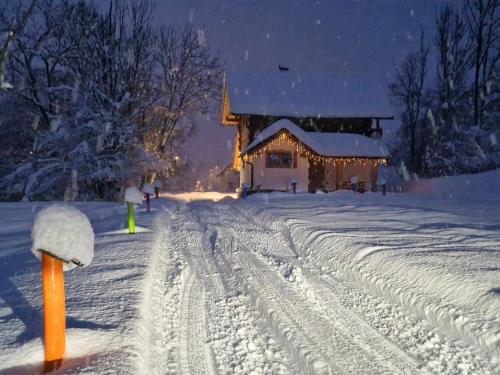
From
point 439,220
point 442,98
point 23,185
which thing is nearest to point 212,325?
point 439,220

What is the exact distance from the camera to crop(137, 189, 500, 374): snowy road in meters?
2.65

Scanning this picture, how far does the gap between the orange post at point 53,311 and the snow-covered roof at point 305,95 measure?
22.1 metres

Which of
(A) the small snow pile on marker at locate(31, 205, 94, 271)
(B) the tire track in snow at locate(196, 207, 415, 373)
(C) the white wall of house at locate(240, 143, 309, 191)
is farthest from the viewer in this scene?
(C) the white wall of house at locate(240, 143, 309, 191)

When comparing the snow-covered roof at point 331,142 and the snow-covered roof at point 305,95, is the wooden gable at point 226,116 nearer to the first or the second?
the snow-covered roof at point 305,95

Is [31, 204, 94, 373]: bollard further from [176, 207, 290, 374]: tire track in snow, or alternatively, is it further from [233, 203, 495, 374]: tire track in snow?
[233, 203, 495, 374]: tire track in snow

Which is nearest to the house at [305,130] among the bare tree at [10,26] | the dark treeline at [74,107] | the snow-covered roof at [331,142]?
the snow-covered roof at [331,142]

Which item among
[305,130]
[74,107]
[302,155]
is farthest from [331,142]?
[74,107]

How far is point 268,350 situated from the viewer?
2.79 meters

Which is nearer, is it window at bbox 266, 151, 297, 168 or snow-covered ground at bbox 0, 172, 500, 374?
snow-covered ground at bbox 0, 172, 500, 374

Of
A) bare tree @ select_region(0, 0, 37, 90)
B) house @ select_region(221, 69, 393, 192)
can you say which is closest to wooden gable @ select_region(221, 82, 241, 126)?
house @ select_region(221, 69, 393, 192)

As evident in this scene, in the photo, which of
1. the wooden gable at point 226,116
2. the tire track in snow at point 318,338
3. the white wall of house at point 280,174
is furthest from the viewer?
the wooden gable at point 226,116

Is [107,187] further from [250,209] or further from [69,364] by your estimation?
[69,364]

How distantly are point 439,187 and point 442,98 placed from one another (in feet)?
40.5

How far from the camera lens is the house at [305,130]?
870 inches
